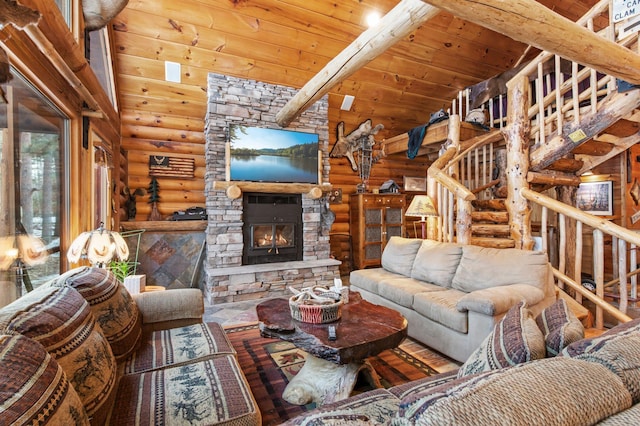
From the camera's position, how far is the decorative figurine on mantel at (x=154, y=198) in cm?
481

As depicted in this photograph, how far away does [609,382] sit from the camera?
2.49 ft

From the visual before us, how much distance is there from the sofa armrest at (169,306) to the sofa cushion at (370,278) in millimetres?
1820

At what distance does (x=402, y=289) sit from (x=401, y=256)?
67 cm

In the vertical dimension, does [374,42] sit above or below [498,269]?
above

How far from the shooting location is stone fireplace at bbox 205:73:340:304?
4.48 meters

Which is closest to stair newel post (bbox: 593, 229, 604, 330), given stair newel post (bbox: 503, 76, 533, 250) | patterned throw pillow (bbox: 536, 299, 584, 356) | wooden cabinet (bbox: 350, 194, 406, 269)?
stair newel post (bbox: 503, 76, 533, 250)

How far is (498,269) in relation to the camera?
2834mm

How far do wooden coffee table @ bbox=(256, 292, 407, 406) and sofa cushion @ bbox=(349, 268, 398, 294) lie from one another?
1274 mm

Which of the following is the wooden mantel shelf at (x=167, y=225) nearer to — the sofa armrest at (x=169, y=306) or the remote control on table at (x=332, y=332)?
the sofa armrest at (x=169, y=306)

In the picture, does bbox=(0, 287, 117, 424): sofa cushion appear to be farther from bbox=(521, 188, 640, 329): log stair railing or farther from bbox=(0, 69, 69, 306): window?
bbox=(521, 188, 640, 329): log stair railing

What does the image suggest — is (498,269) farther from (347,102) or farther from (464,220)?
(347,102)

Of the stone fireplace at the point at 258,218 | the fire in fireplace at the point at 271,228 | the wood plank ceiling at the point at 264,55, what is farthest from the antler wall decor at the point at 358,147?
the fire in fireplace at the point at 271,228

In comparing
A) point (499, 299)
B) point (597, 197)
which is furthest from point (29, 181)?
point (597, 197)

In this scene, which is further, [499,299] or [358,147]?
[358,147]
